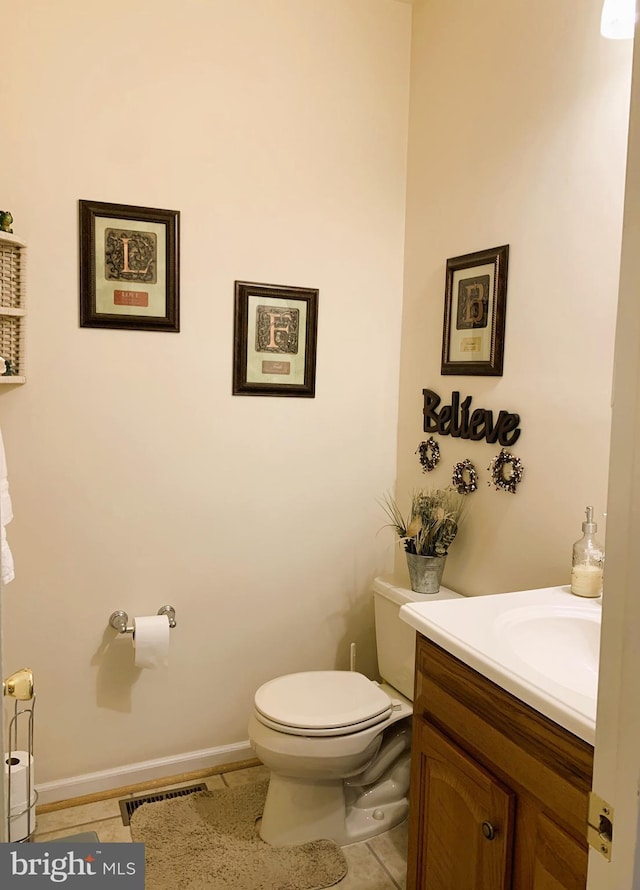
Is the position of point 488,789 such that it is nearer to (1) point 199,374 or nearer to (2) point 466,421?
(2) point 466,421

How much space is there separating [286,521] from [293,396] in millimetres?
468

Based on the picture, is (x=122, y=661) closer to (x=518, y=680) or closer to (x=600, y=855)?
(x=518, y=680)

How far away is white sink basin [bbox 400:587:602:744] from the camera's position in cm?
133

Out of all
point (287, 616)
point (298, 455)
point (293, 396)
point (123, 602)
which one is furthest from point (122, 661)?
point (293, 396)

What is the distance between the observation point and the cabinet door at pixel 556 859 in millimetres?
1110

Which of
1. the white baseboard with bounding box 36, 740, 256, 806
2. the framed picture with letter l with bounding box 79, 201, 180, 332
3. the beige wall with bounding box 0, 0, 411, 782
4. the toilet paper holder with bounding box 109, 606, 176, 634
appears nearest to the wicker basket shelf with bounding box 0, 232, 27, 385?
the beige wall with bounding box 0, 0, 411, 782

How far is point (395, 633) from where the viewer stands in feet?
7.55

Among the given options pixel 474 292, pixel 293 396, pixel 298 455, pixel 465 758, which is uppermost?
pixel 474 292

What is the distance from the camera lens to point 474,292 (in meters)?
2.18

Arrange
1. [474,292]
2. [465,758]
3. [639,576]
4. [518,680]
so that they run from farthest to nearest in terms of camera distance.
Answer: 1. [474,292]
2. [465,758]
3. [518,680]
4. [639,576]

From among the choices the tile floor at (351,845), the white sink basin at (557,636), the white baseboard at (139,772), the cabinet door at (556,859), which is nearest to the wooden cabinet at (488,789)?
the cabinet door at (556,859)

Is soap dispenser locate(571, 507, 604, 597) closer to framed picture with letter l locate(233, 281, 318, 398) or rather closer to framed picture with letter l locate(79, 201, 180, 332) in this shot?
framed picture with letter l locate(233, 281, 318, 398)

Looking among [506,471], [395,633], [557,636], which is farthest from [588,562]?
[395,633]

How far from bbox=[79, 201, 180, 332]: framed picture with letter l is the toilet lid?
48.7 inches
